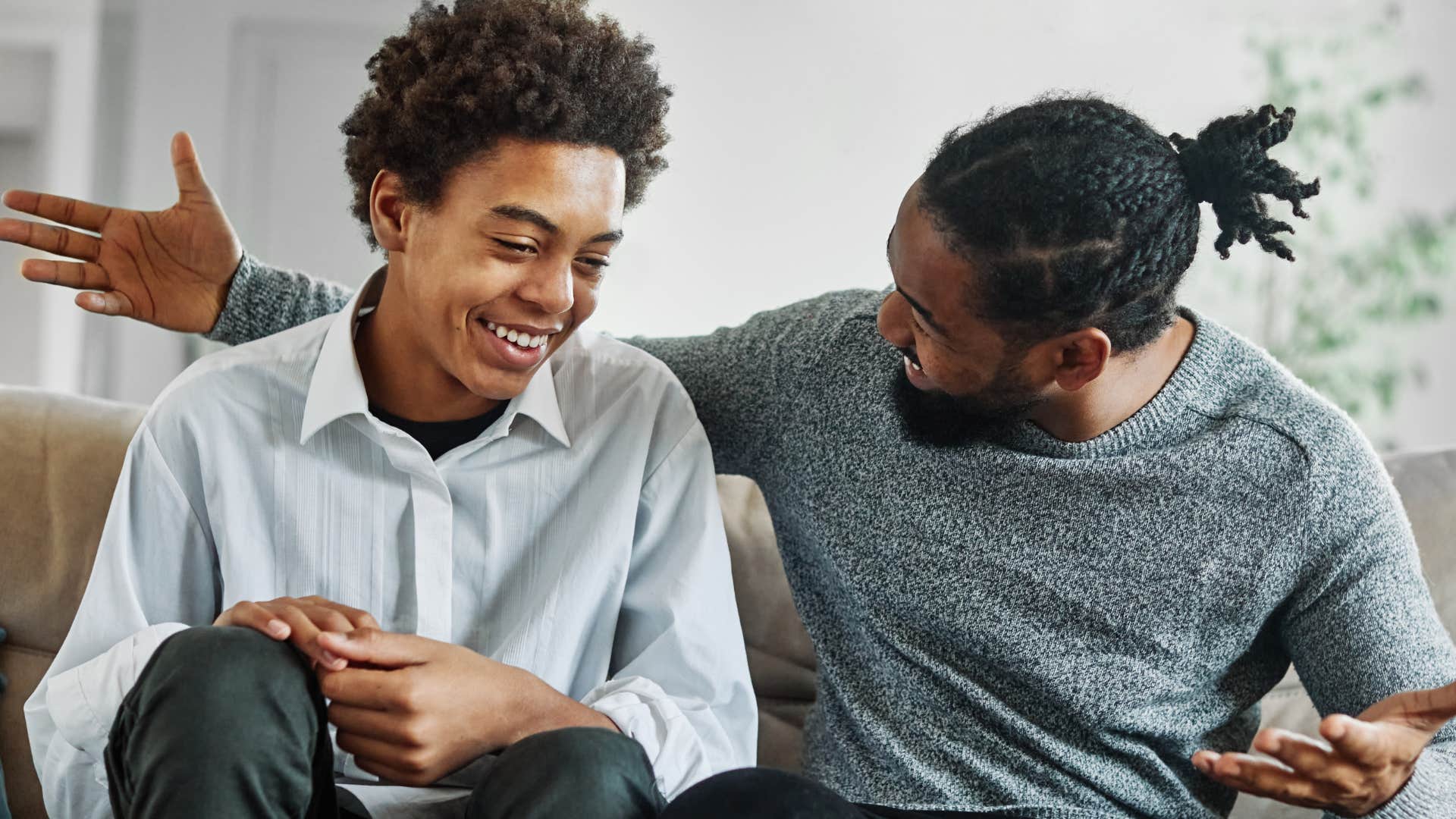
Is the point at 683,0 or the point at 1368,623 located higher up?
the point at 683,0

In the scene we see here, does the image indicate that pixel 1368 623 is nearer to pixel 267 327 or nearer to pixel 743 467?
pixel 743 467

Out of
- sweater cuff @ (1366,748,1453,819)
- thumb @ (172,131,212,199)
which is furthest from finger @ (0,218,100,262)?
sweater cuff @ (1366,748,1453,819)

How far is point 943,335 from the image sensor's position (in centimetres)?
117

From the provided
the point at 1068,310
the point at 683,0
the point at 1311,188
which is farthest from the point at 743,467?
the point at 683,0

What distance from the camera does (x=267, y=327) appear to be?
1.42 m

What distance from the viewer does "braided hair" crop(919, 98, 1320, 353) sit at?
3.67 feet

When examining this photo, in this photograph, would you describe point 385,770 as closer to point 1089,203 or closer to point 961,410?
point 961,410

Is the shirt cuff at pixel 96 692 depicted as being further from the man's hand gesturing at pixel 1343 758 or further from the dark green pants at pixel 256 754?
the man's hand gesturing at pixel 1343 758

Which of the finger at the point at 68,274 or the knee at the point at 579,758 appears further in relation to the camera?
the finger at the point at 68,274

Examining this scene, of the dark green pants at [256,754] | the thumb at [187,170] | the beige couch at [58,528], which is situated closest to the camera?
the dark green pants at [256,754]

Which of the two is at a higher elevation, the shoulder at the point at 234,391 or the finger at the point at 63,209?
the finger at the point at 63,209

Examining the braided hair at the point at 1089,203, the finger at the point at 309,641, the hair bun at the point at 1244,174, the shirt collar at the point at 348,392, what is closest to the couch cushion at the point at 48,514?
the shirt collar at the point at 348,392

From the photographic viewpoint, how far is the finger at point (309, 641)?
95cm

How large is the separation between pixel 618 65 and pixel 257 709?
65 centimetres
